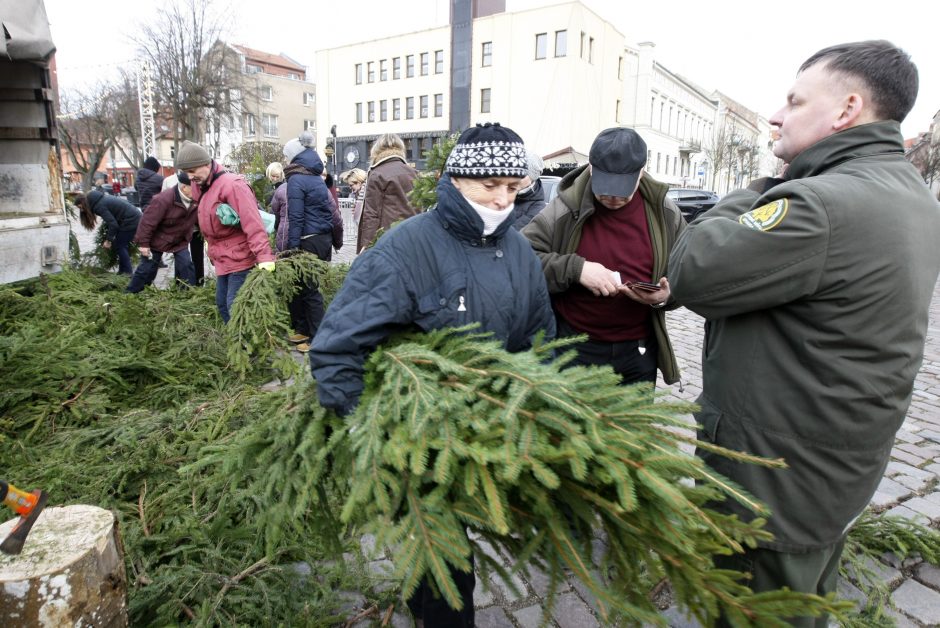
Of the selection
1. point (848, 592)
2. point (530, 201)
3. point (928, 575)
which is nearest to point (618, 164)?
point (530, 201)

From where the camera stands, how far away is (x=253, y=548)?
275 centimetres

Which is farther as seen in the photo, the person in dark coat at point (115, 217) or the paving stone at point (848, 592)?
the person in dark coat at point (115, 217)

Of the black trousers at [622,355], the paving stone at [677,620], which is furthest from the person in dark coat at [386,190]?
→ the paving stone at [677,620]

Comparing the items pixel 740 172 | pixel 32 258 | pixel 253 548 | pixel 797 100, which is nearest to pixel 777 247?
pixel 797 100

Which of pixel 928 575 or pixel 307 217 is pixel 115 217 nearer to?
pixel 307 217

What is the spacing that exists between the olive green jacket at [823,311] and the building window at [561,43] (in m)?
45.2

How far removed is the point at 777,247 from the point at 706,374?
1.84 ft

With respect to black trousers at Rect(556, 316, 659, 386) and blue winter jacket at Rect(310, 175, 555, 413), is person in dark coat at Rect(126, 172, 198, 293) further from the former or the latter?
blue winter jacket at Rect(310, 175, 555, 413)

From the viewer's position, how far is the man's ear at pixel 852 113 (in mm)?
1747

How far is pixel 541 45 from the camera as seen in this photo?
43.7m

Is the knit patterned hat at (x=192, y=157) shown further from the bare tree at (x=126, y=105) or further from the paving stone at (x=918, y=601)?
the bare tree at (x=126, y=105)

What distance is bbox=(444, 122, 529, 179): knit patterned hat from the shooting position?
207 cm

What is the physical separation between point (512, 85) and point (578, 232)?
4623cm

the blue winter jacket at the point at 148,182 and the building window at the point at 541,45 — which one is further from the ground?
the building window at the point at 541,45
